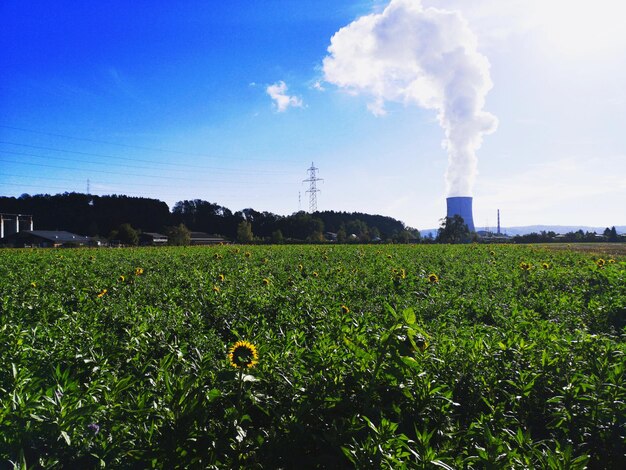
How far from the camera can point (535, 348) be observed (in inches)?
86.2

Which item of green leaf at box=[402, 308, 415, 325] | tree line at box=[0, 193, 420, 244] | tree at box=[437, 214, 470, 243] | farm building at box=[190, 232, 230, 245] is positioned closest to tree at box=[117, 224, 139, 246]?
tree line at box=[0, 193, 420, 244]

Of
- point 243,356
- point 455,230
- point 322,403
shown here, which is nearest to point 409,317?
point 322,403

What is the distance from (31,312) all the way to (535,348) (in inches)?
171

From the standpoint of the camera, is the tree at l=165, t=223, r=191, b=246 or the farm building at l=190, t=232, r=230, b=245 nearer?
the tree at l=165, t=223, r=191, b=246

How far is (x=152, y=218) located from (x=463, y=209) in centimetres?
6119

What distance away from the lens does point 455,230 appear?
57.0 metres

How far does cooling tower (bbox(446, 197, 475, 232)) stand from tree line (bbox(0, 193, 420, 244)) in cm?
833

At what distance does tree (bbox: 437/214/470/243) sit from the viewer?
185 feet

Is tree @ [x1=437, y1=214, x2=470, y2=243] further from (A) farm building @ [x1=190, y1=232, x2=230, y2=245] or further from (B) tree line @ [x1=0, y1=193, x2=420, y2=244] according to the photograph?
(A) farm building @ [x1=190, y1=232, x2=230, y2=245]

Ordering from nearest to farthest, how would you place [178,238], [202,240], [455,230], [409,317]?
1. [409,317]
2. [178,238]
3. [455,230]
4. [202,240]

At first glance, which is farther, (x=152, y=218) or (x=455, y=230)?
(x=152, y=218)

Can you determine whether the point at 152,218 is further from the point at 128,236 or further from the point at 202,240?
the point at 128,236

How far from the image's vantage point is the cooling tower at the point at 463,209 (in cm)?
5950

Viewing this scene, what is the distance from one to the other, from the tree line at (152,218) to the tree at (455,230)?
21.4ft
